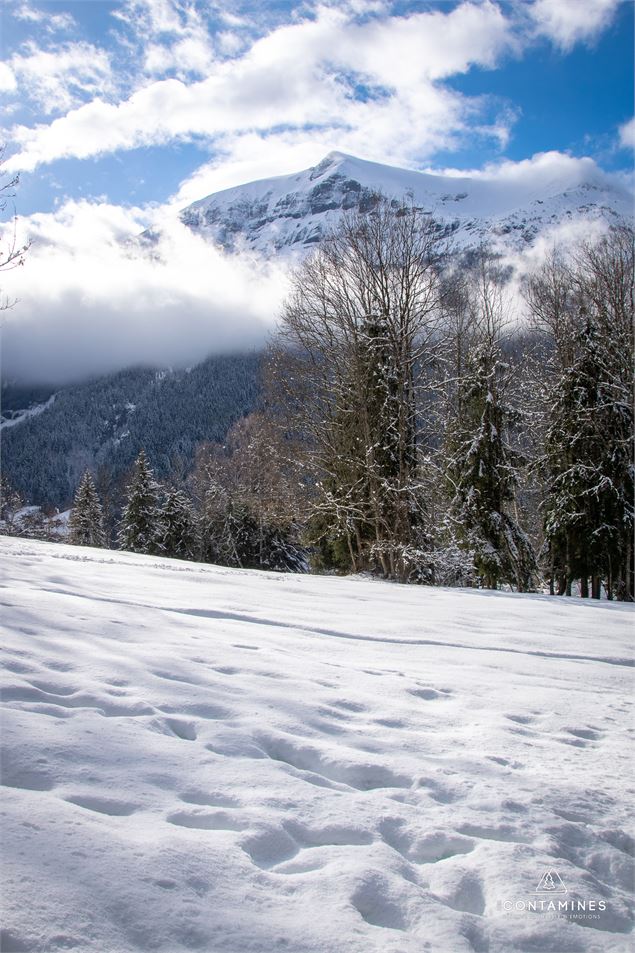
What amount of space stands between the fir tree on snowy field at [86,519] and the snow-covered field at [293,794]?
42.0 metres

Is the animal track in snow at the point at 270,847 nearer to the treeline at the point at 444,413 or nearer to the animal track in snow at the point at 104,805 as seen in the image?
the animal track in snow at the point at 104,805

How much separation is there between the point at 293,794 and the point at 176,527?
126 feet

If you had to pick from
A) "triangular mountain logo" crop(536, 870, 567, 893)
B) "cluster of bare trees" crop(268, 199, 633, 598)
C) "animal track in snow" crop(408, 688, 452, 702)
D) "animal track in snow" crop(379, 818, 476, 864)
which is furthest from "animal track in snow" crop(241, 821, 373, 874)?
"cluster of bare trees" crop(268, 199, 633, 598)

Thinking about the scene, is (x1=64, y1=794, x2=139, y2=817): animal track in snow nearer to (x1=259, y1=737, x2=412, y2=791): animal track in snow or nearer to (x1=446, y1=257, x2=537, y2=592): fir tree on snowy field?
(x1=259, y1=737, x2=412, y2=791): animal track in snow

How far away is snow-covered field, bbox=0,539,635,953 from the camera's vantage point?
1822mm

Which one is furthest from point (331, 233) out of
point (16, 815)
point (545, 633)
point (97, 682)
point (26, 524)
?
point (26, 524)

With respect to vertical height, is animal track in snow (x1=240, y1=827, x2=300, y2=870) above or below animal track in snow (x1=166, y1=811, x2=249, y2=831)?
below

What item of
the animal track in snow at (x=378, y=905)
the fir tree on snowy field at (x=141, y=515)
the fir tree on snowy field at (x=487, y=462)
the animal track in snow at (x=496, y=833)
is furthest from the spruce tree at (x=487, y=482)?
the fir tree on snowy field at (x=141, y=515)

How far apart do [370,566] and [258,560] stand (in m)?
22.0

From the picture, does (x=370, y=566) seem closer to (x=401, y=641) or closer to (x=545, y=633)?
(x=545, y=633)

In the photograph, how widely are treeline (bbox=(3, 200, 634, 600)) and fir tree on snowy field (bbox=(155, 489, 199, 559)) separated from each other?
1977 centimetres

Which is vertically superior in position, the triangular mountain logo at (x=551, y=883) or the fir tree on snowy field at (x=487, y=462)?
the fir tree on snowy field at (x=487, y=462)

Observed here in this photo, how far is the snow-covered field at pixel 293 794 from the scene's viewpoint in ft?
5.98

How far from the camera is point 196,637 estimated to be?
4.81m
